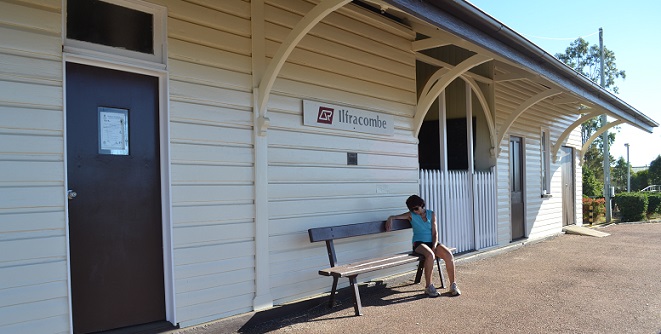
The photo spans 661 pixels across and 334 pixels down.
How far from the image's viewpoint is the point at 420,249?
592 cm

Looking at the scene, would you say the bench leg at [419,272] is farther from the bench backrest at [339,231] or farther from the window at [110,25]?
the window at [110,25]

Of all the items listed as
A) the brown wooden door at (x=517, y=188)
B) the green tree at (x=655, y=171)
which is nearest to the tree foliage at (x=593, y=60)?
the green tree at (x=655, y=171)

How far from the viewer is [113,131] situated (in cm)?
382

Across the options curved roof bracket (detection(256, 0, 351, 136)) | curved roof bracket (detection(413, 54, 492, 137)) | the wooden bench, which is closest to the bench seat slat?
the wooden bench

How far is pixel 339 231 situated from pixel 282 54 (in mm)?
2017

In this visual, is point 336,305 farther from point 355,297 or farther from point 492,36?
point 492,36

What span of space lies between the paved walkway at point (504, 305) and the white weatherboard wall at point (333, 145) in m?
0.37

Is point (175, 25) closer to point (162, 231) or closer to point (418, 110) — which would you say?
point (162, 231)

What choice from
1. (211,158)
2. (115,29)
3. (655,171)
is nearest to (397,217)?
(211,158)

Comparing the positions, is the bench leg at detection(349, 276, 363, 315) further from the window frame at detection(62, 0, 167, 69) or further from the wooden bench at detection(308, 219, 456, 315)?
the window frame at detection(62, 0, 167, 69)

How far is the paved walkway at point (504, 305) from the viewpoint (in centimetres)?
453

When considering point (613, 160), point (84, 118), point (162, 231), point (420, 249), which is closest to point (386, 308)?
point (420, 249)

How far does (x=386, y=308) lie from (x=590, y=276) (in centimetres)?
352

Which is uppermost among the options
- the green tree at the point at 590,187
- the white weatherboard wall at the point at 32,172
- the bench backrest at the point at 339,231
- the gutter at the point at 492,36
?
the gutter at the point at 492,36
